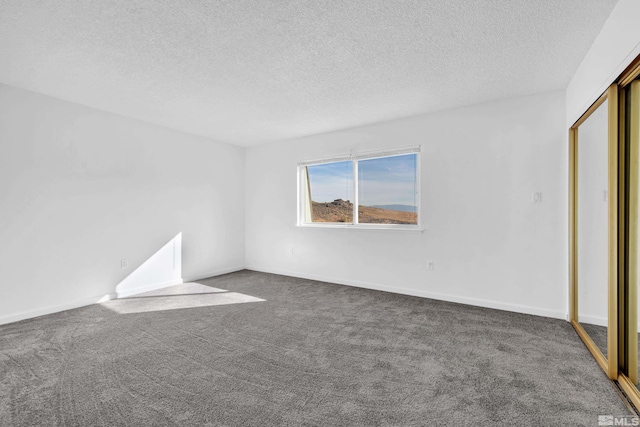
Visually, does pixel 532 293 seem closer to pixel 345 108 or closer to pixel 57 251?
pixel 345 108

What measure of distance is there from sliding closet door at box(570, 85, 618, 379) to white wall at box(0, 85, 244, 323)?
5.20m

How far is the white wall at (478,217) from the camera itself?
3.22 metres

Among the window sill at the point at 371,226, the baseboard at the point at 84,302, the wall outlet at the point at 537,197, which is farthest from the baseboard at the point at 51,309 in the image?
the wall outlet at the point at 537,197

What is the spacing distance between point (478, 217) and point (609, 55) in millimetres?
2005

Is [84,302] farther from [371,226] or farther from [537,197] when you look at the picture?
[537,197]

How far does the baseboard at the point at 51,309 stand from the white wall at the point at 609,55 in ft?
18.5

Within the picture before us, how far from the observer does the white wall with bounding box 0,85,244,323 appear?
3.16m

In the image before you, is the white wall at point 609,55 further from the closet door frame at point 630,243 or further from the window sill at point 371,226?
the window sill at point 371,226

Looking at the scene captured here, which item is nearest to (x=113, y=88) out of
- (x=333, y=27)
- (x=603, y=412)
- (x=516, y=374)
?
(x=333, y=27)

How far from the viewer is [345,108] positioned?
3.76 m

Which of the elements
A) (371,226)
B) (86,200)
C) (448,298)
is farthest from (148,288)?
(448,298)

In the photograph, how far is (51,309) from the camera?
3400 millimetres
